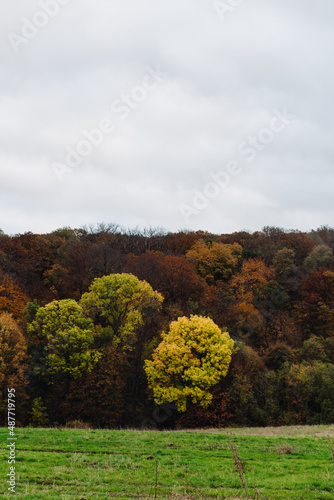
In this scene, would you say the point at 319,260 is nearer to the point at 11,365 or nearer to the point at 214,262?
the point at 214,262

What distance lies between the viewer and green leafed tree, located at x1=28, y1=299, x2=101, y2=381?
122 ft

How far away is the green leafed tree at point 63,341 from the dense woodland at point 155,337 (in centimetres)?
10

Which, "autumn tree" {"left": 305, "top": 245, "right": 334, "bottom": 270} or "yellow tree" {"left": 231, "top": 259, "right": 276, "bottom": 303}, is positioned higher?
"autumn tree" {"left": 305, "top": 245, "right": 334, "bottom": 270}

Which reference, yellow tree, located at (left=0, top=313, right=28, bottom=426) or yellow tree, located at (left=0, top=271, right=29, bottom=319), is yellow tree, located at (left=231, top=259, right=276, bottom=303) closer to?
yellow tree, located at (left=0, top=271, right=29, bottom=319)

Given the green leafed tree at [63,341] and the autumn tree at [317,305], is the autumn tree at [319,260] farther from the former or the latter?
the green leafed tree at [63,341]

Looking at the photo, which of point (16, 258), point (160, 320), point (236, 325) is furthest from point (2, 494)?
point (16, 258)

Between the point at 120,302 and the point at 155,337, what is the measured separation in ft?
18.6

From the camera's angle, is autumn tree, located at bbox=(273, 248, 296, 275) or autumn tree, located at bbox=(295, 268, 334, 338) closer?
autumn tree, located at bbox=(295, 268, 334, 338)

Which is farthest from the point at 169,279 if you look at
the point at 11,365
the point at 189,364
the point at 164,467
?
the point at 164,467

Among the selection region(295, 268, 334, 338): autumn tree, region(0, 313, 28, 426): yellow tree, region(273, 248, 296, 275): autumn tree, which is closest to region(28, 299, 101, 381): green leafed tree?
region(0, 313, 28, 426): yellow tree

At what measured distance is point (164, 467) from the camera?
1386 cm

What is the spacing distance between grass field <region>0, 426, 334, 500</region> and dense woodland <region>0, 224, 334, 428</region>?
54.3 ft

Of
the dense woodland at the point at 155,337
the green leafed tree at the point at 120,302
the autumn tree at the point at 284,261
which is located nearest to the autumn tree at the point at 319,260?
the dense woodland at the point at 155,337

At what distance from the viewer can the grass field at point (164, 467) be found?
1101 cm
